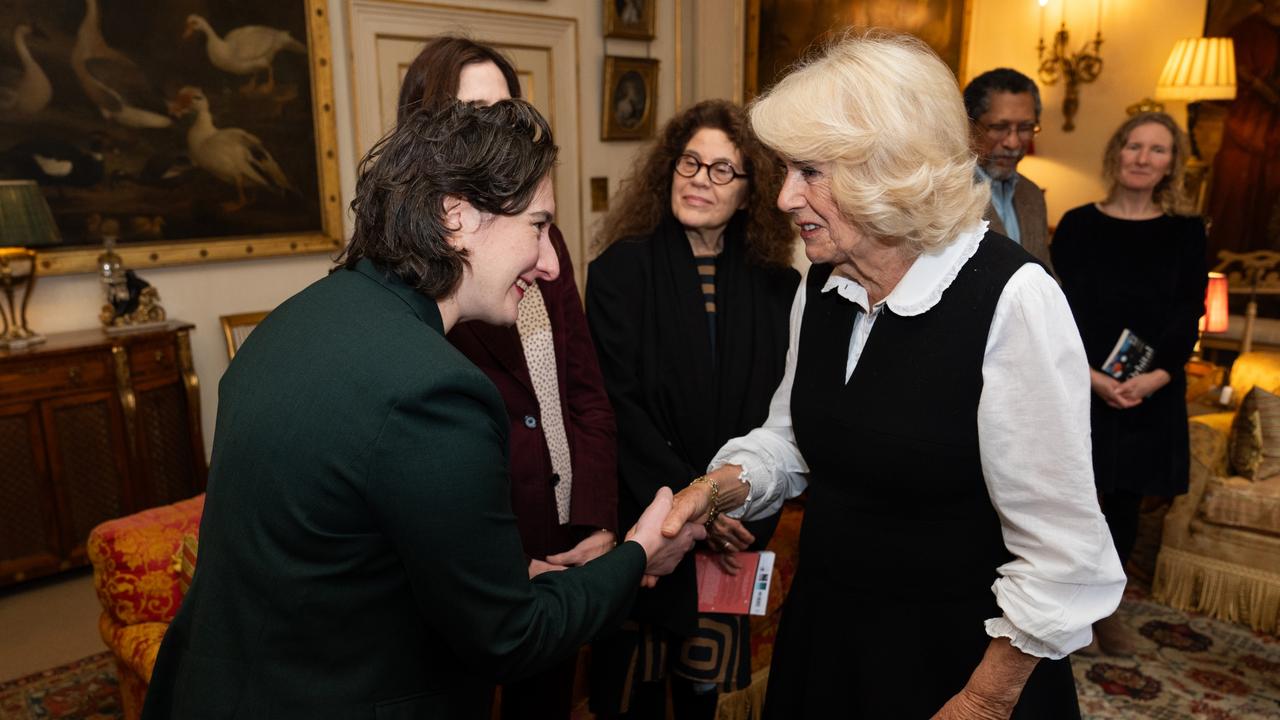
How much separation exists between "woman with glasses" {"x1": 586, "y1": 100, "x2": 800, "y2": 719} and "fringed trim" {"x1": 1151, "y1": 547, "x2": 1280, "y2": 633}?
9.03ft

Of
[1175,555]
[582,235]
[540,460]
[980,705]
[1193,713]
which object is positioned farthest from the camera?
[582,235]

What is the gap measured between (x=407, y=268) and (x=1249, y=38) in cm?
664

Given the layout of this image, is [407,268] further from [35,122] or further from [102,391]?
[35,122]

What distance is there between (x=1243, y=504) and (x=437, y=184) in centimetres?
408

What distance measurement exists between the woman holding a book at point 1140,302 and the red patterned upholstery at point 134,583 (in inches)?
126

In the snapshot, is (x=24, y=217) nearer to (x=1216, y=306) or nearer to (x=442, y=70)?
(x=442, y=70)

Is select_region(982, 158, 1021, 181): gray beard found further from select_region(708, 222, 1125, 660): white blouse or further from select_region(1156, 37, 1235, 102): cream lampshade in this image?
select_region(1156, 37, 1235, 102): cream lampshade

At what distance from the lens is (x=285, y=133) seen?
500cm

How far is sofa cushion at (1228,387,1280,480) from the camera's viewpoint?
3.95m

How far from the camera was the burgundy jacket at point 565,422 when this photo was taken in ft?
6.48

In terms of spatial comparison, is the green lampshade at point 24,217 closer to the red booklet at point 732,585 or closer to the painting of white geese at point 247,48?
the painting of white geese at point 247,48

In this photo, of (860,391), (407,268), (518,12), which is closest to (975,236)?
(860,391)

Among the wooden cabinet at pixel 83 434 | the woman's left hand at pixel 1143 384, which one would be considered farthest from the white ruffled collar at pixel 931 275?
the wooden cabinet at pixel 83 434

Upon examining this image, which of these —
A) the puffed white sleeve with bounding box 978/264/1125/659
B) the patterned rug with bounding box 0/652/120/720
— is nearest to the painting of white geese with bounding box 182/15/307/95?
the patterned rug with bounding box 0/652/120/720
